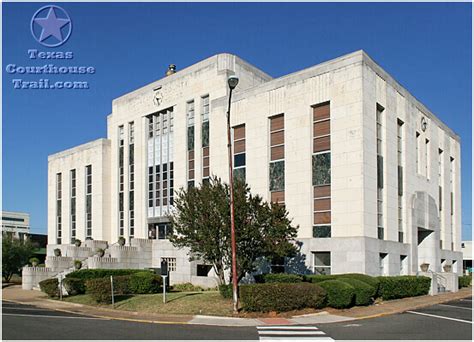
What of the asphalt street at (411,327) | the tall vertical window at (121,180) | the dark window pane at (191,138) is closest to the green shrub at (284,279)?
the asphalt street at (411,327)

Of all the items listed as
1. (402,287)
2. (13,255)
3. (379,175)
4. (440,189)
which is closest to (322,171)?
(379,175)

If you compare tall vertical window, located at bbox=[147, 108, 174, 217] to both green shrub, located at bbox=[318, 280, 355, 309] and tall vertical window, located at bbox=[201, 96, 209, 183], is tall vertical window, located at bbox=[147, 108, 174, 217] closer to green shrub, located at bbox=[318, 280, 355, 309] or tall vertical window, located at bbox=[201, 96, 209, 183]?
tall vertical window, located at bbox=[201, 96, 209, 183]

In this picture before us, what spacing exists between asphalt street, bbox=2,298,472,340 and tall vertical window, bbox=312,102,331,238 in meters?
12.7

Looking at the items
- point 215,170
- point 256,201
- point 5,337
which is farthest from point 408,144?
point 5,337

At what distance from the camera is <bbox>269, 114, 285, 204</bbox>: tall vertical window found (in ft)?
120

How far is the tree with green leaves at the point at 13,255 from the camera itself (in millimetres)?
46125

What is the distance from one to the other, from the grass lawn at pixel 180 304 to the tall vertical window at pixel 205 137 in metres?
16.5

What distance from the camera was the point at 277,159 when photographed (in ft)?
121

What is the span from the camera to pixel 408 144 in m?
39.5

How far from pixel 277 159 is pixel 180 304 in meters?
16.0

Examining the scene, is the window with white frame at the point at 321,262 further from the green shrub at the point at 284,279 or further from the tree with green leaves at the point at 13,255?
the tree with green leaves at the point at 13,255

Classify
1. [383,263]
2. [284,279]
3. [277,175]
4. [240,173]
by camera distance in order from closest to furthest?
[284,279] < [383,263] < [277,175] < [240,173]

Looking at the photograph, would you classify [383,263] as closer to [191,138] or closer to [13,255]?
[191,138]

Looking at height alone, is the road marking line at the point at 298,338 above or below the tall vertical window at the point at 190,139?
below
